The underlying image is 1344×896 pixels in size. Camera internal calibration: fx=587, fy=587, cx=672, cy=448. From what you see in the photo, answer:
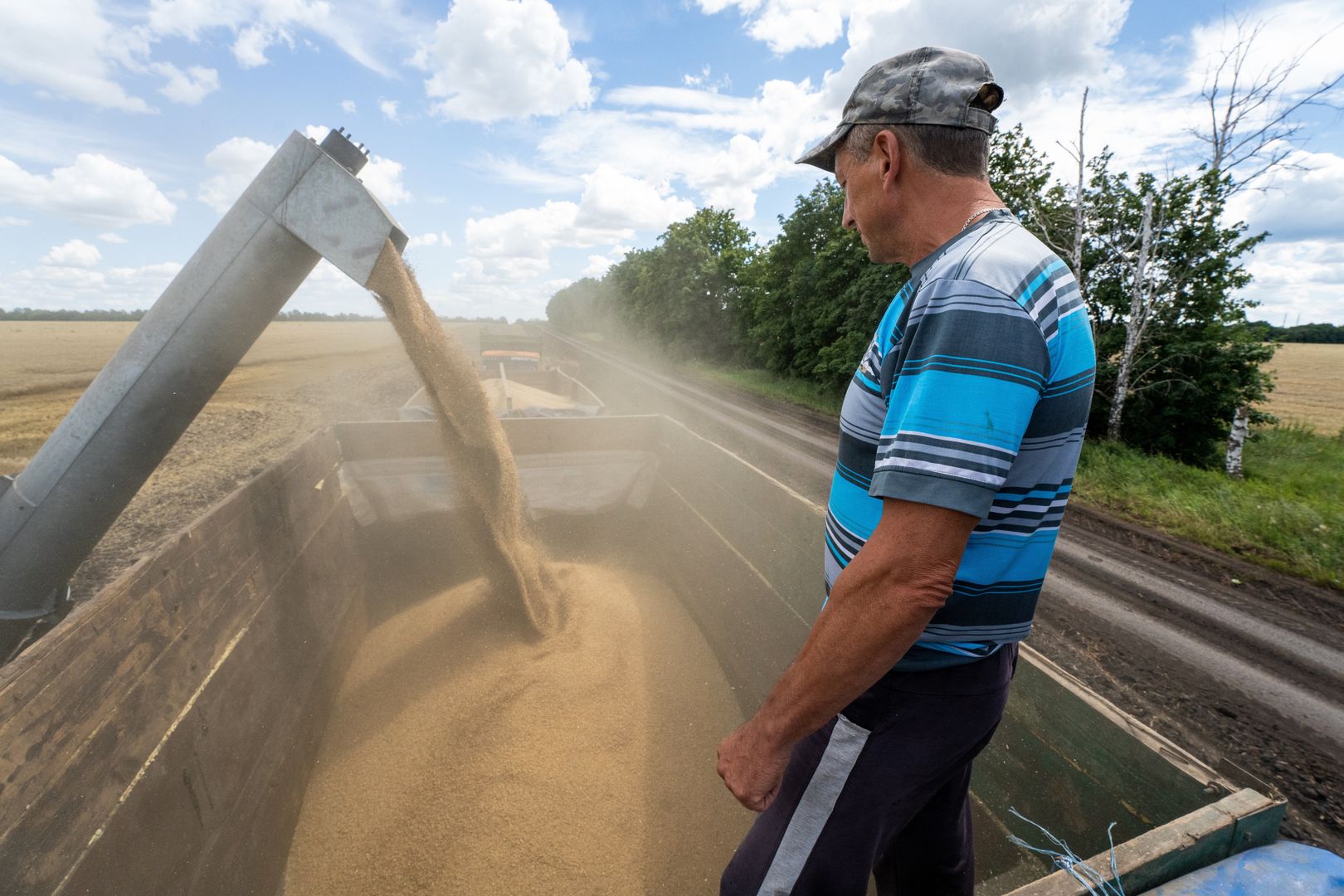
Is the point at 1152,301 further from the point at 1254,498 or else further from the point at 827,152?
the point at 827,152

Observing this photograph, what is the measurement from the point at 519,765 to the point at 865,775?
247 centimetres

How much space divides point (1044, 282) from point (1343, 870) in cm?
138

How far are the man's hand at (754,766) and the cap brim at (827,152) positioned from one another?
1221 millimetres

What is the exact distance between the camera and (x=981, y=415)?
887 mm

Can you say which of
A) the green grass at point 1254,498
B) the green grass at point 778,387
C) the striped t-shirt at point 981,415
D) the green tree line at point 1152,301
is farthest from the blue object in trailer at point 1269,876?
the green grass at point 778,387

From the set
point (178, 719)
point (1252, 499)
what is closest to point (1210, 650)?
point (1252, 499)

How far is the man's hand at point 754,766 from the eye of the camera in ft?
3.80

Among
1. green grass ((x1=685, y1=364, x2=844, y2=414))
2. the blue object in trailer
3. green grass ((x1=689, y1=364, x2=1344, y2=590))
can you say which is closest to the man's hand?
the blue object in trailer

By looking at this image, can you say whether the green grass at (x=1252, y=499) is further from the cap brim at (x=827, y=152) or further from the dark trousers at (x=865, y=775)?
the cap brim at (x=827, y=152)

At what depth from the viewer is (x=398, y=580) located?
475cm

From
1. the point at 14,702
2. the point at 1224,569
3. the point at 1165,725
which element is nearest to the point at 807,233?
the point at 1224,569

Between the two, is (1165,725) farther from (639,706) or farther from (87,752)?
(87,752)

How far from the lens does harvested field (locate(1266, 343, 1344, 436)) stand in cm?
1655

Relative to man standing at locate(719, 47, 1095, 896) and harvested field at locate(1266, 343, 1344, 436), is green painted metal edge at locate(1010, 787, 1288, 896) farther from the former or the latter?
harvested field at locate(1266, 343, 1344, 436)
